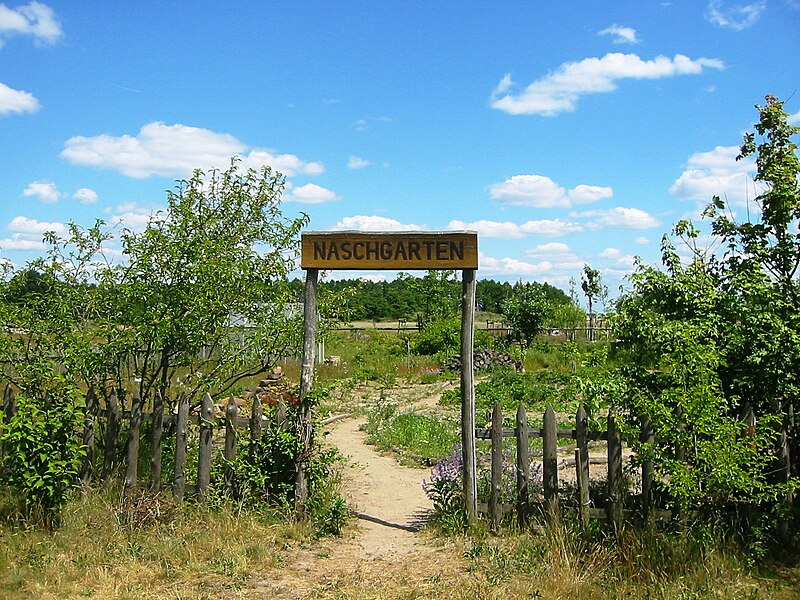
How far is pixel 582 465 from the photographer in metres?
6.78

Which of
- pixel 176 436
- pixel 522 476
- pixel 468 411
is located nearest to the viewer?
pixel 522 476

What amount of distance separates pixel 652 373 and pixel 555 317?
31.3 metres

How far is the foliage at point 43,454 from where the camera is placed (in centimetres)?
672

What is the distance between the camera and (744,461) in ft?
18.7

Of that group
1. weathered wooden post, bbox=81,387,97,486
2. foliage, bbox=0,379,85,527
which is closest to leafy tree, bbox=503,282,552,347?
A: weathered wooden post, bbox=81,387,97,486

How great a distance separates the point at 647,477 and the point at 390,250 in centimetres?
336

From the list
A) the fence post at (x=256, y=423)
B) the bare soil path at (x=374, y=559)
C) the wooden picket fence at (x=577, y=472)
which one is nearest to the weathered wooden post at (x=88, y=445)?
the fence post at (x=256, y=423)

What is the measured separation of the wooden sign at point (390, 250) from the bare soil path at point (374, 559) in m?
1.85

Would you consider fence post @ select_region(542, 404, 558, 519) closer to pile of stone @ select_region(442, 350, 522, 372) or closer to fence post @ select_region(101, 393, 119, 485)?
fence post @ select_region(101, 393, 119, 485)

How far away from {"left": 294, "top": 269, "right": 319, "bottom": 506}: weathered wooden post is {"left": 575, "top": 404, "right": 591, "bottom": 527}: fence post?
2.78 m

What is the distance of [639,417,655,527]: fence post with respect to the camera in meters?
6.32

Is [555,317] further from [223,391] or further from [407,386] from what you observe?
[223,391]

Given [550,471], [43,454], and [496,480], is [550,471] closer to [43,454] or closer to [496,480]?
[496,480]

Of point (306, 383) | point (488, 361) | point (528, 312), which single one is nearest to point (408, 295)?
point (528, 312)
